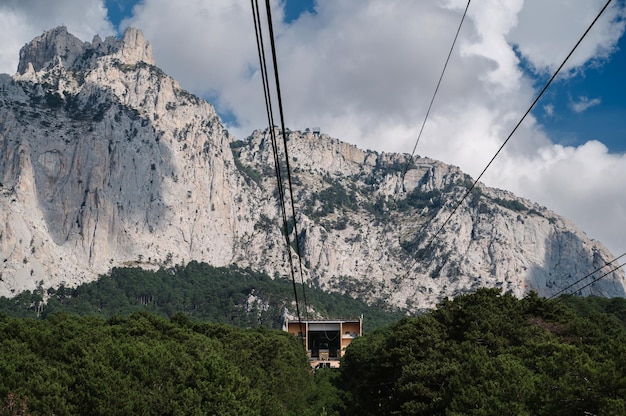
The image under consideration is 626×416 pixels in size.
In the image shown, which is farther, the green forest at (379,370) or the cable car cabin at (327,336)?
the cable car cabin at (327,336)

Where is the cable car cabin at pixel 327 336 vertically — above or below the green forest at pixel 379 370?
above

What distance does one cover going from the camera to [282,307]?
650 ft

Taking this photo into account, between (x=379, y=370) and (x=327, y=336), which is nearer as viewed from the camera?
(x=379, y=370)

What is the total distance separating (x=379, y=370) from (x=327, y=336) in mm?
99645

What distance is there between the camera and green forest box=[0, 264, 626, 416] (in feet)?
90.6

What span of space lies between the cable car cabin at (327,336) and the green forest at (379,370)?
84.0 m

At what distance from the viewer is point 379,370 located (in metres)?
54.1

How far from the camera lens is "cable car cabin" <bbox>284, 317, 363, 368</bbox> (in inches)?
5891

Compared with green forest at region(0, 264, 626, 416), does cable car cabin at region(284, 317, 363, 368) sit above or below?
above

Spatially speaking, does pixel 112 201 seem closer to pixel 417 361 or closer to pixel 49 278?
pixel 49 278

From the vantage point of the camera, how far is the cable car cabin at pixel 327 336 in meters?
150

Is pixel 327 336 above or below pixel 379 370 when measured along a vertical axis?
above

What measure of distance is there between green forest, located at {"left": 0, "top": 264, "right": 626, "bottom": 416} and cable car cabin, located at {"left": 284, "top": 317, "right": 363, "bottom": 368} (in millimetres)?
84004

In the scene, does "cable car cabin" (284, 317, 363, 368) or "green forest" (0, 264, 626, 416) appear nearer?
"green forest" (0, 264, 626, 416)
